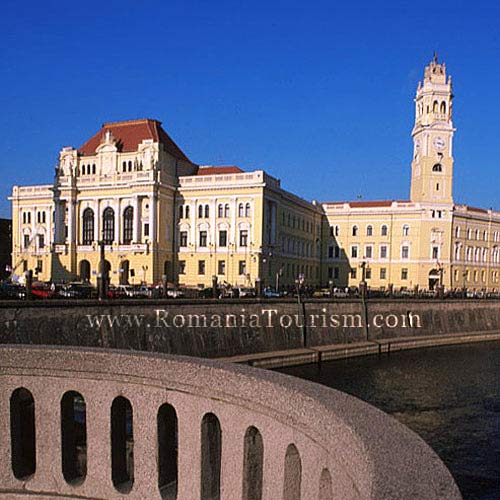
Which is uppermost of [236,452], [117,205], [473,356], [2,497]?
[117,205]

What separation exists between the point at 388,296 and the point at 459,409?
2550 cm

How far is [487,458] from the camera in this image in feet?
57.5

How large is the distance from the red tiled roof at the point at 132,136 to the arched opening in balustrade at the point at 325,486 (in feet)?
195

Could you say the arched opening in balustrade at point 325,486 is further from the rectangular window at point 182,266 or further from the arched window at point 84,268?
the arched window at point 84,268

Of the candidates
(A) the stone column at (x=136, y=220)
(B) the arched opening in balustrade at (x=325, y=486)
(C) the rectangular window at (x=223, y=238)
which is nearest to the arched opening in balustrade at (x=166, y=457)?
(B) the arched opening in balustrade at (x=325, y=486)

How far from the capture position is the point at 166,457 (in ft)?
28.6

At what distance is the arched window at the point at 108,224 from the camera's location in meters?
63.2

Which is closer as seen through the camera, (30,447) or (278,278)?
(30,447)

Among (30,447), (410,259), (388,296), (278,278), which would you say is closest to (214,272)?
(278,278)

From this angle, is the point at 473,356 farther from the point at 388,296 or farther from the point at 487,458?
the point at 487,458

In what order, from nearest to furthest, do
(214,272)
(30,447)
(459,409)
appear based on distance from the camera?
(30,447) → (459,409) → (214,272)

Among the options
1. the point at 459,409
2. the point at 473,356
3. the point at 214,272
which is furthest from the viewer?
the point at 214,272

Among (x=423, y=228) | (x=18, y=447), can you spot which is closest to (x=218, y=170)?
(x=423, y=228)

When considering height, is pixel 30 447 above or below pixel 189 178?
below
